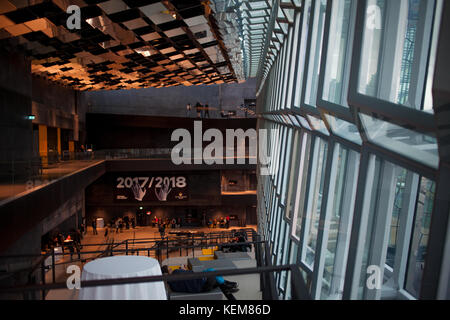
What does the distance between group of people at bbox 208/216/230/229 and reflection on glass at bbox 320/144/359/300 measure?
1241 inches

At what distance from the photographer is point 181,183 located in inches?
1396

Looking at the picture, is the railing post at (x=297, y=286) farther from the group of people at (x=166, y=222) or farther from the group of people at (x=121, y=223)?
the group of people at (x=166, y=222)

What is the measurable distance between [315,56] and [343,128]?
8.97 ft

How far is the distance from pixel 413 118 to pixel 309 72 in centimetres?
476

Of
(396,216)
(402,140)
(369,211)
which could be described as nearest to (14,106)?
(369,211)

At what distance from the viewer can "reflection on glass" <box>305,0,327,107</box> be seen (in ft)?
22.4

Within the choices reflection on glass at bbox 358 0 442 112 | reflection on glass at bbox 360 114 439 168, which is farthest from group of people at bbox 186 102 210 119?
reflection on glass at bbox 360 114 439 168

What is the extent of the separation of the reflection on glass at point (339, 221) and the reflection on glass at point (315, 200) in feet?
4.07

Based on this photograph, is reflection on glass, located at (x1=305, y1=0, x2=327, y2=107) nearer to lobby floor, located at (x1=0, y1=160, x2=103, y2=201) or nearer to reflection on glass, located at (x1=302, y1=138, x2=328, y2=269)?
reflection on glass, located at (x1=302, y1=138, x2=328, y2=269)

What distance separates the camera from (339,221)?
497cm

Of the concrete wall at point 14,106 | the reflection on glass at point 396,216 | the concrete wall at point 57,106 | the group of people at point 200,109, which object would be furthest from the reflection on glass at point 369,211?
the group of people at point 200,109

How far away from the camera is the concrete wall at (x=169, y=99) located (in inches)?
1609

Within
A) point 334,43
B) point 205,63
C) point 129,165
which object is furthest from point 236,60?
point 334,43

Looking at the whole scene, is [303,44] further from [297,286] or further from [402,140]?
[297,286]
